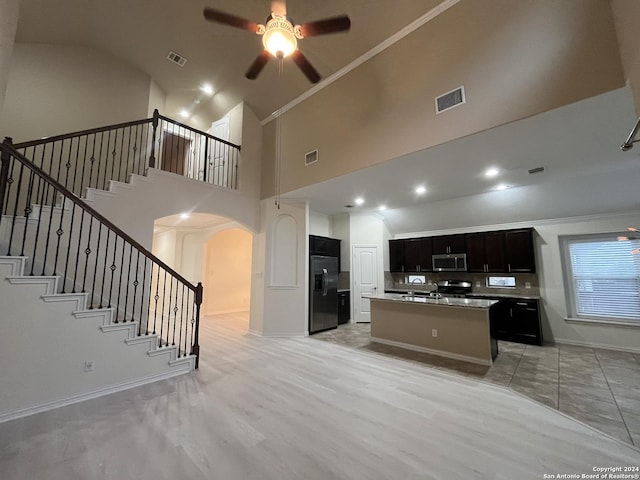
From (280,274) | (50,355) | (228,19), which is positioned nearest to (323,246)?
→ (280,274)

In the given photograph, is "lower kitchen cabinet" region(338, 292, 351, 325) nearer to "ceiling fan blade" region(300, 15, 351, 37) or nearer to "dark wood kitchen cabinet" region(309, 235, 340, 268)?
"dark wood kitchen cabinet" region(309, 235, 340, 268)

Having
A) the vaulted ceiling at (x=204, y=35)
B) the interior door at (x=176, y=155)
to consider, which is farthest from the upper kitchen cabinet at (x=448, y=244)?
the interior door at (x=176, y=155)

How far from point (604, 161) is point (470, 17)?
9.66ft

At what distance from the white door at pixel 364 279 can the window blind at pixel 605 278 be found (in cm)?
412

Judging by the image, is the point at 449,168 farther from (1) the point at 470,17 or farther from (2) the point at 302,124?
(2) the point at 302,124

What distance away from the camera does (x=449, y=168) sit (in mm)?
4273

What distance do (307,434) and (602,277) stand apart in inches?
245

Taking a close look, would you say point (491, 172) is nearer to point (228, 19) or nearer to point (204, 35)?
point (228, 19)

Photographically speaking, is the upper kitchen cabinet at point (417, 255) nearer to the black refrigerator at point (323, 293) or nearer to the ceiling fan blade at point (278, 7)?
the black refrigerator at point (323, 293)

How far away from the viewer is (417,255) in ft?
22.9

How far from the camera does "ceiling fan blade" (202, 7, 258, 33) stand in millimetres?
2639

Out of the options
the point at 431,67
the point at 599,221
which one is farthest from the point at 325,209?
the point at 599,221

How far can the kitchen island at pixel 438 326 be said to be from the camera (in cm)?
403

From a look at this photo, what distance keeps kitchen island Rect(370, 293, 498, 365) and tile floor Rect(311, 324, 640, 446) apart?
184 mm
